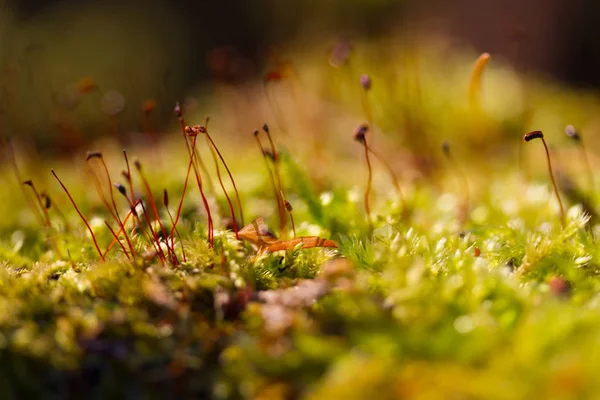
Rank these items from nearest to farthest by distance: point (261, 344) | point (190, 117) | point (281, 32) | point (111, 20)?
point (261, 344) < point (190, 117) < point (281, 32) < point (111, 20)

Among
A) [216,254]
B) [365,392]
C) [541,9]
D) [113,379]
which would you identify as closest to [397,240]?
[216,254]

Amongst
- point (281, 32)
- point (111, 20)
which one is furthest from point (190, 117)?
point (111, 20)

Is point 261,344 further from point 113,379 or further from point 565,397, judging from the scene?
point 565,397

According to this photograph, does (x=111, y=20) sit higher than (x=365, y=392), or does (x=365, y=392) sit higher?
(x=111, y=20)

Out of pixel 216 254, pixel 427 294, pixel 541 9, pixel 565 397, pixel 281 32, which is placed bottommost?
pixel 565 397

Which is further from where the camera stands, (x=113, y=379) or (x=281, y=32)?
(x=281, y=32)

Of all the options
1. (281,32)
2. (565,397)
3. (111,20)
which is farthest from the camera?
(111,20)
